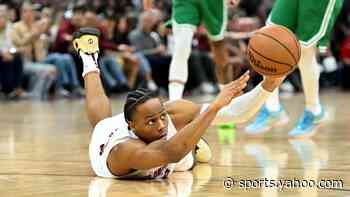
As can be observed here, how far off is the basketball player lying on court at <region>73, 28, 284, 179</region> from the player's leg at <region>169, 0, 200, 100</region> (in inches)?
59.0

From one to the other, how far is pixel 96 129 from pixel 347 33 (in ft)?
40.7

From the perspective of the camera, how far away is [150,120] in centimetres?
403

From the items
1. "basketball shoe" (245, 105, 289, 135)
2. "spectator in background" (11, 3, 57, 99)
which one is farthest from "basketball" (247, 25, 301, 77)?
"spectator in background" (11, 3, 57, 99)

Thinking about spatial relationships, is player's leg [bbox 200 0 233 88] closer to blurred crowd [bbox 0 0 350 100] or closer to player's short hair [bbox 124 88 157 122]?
player's short hair [bbox 124 88 157 122]

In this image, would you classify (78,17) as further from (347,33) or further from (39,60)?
(347,33)

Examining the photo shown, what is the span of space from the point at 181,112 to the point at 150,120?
0.56 meters

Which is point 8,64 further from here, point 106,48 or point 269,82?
point 269,82

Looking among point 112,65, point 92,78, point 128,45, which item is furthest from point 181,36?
point 128,45

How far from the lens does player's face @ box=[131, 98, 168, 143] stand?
158 inches

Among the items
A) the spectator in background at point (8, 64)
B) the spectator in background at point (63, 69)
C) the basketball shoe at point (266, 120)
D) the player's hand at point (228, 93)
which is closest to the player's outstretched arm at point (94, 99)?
the player's hand at point (228, 93)

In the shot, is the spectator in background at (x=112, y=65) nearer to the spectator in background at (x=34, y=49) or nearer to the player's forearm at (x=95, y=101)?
the spectator in background at (x=34, y=49)

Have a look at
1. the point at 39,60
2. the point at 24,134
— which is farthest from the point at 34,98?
the point at 24,134

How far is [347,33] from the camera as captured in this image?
16203 millimetres

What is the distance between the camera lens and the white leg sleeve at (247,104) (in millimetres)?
4852
